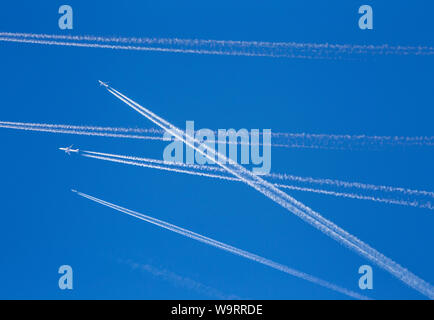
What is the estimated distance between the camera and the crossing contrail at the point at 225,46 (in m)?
6.53

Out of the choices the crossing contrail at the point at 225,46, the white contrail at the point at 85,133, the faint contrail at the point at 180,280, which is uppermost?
the crossing contrail at the point at 225,46

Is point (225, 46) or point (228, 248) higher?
point (225, 46)

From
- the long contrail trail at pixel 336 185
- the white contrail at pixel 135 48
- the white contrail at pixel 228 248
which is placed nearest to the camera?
the long contrail trail at pixel 336 185

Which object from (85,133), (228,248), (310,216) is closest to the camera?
(310,216)

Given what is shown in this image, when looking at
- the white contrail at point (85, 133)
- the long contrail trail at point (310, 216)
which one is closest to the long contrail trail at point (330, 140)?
the white contrail at point (85, 133)

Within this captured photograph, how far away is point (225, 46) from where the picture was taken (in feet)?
22.0

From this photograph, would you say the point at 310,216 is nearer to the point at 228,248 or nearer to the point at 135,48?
the point at 228,248

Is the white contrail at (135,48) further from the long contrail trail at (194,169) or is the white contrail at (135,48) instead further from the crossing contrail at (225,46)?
the long contrail trail at (194,169)

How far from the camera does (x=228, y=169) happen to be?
21.5ft

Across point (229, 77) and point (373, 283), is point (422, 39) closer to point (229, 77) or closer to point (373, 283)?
point (229, 77)

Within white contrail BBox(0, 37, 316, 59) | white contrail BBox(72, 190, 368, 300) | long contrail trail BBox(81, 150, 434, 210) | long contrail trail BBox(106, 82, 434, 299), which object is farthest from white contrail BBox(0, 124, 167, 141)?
white contrail BBox(0, 37, 316, 59)

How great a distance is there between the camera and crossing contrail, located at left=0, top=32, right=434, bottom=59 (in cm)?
653

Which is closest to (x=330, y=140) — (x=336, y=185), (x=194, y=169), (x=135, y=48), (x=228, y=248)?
(x=336, y=185)

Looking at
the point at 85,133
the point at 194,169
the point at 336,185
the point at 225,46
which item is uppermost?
the point at 225,46
